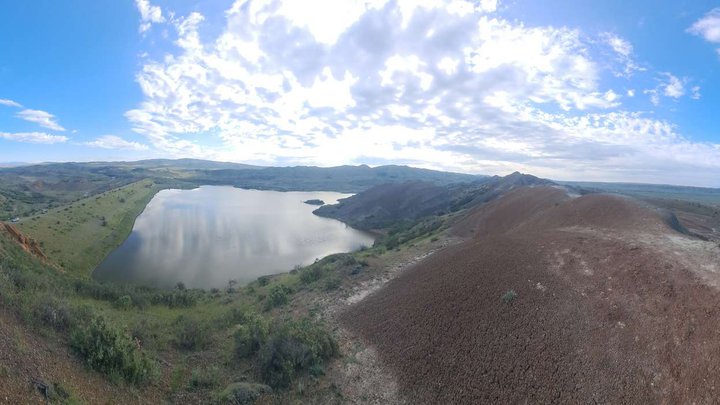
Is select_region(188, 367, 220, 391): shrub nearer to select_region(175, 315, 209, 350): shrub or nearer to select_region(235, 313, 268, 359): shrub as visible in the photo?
select_region(235, 313, 268, 359): shrub

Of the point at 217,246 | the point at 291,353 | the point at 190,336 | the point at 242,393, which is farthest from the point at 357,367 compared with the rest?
the point at 217,246

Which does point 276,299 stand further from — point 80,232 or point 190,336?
→ point 80,232

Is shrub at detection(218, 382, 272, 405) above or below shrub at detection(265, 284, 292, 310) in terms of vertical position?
above

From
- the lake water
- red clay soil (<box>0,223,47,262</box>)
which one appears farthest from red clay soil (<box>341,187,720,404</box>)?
red clay soil (<box>0,223,47,262</box>)

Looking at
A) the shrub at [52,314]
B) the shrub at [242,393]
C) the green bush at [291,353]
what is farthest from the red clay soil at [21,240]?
the shrub at [242,393]

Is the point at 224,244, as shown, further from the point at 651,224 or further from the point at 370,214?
the point at 651,224

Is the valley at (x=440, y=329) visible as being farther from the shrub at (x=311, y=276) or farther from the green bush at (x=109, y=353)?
the shrub at (x=311, y=276)
